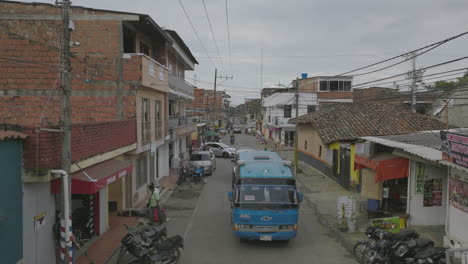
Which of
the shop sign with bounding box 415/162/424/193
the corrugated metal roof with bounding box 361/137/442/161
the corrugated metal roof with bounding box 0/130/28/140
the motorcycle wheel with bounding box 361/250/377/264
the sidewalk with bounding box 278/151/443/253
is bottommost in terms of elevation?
the sidewalk with bounding box 278/151/443/253

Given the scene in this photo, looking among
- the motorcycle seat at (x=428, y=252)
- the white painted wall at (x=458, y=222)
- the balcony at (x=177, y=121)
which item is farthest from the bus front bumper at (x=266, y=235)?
the balcony at (x=177, y=121)

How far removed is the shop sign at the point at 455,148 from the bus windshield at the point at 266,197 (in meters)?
4.36

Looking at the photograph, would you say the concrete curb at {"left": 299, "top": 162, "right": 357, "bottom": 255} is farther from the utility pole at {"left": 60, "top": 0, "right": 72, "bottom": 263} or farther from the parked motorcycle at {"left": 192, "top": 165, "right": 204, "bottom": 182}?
the parked motorcycle at {"left": 192, "top": 165, "right": 204, "bottom": 182}

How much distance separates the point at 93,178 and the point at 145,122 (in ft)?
26.8

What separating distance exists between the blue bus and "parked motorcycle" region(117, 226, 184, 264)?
212 cm

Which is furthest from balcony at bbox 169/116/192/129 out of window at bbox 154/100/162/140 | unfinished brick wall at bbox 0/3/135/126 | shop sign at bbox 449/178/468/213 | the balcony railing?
shop sign at bbox 449/178/468/213

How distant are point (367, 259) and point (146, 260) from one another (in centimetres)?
566

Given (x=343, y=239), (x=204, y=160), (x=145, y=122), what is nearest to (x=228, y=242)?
(x=343, y=239)

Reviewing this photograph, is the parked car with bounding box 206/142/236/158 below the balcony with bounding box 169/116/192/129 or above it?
below

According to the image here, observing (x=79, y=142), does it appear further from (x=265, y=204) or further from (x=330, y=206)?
(x=330, y=206)

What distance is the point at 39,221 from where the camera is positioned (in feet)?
26.5

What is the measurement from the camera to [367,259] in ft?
31.2

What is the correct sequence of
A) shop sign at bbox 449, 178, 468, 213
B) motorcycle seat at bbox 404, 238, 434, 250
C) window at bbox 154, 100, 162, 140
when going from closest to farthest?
motorcycle seat at bbox 404, 238, 434, 250 < shop sign at bbox 449, 178, 468, 213 < window at bbox 154, 100, 162, 140

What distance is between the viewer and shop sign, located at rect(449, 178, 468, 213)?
9.12 meters
